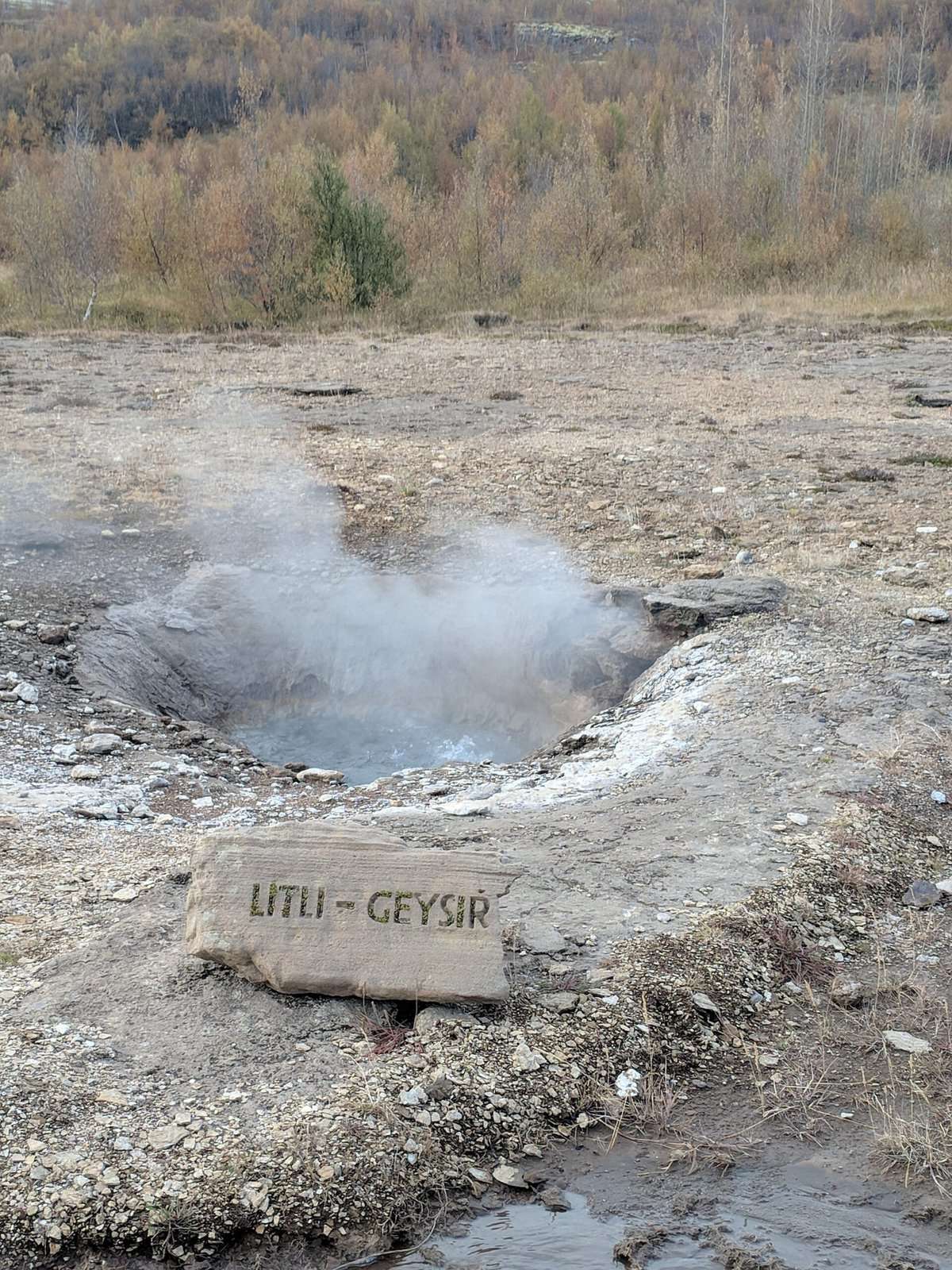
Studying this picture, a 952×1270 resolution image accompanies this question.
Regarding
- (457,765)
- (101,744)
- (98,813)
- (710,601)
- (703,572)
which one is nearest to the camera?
(98,813)

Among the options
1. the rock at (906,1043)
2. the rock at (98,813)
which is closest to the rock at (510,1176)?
the rock at (906,1043)

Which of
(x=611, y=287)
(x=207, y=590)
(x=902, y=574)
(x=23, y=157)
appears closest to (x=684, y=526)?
(x=902, y=574)

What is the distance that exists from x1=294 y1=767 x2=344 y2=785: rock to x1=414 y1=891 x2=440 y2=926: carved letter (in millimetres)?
1669

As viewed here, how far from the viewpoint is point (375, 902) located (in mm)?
3062

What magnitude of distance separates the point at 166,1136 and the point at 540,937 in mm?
1151

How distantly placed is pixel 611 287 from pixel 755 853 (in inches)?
710

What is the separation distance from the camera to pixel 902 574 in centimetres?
633

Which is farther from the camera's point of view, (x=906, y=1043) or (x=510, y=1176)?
(x=906, y=1043)

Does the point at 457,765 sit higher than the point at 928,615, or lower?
lower

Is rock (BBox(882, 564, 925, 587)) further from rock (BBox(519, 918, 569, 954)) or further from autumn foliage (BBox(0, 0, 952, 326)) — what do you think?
autumn foliage (BBox(0, 0, 952, 326))

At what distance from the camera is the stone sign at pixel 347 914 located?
2.93 m

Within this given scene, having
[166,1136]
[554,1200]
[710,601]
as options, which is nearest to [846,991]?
[554,1200]

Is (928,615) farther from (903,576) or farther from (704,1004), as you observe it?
(704,1004)

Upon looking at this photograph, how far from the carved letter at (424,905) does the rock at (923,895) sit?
1.56 m
